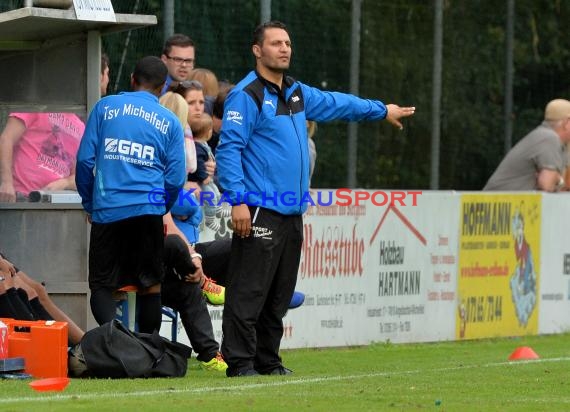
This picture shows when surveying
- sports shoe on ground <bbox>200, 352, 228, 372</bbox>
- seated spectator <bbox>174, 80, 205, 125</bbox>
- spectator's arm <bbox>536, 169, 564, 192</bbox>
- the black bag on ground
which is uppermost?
seated spectator <bbox>174, 80, 205, 125</bbox>

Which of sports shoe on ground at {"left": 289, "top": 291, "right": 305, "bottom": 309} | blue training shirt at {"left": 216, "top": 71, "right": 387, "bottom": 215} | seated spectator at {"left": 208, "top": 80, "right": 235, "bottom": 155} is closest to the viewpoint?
blue training shirt at {"left": 216, "top": 71, "right": 387, "bottom": 215}

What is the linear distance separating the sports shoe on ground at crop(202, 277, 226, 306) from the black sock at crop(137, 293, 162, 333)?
0.83 meters

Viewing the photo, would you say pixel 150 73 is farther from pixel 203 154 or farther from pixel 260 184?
pixel 203 154

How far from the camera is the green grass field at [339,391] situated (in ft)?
26.4

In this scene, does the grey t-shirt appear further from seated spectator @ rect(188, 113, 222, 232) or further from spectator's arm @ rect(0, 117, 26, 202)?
spectator's arm @ rect(0, 117, 26, 202)

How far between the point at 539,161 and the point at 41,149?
705 cm

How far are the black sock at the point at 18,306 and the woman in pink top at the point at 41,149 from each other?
4.42ft

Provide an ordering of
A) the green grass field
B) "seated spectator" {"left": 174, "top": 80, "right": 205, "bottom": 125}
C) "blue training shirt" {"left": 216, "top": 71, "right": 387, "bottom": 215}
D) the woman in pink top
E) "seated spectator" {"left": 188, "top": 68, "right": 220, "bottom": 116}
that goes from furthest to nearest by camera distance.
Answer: "seated spectator" {"left": 188, "top": 68, "right": 220, "bottom": 116}, "seated spectator" {"left": 174, "top": 80, "right": 205, "bottom": 125}, the woman in pink top, "blue training shirt" {"left": 216, "top": 71, "right": 387, "bottom": 215}, the green grass field

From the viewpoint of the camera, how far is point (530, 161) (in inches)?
664

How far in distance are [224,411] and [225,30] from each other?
7.34 meters

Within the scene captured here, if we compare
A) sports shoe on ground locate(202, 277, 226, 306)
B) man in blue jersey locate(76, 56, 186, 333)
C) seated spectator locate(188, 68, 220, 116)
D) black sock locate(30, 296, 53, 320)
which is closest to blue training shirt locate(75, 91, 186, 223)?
man in blue jersey locate(76, 56, 186, 333)

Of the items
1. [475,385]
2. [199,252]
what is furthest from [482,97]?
[475,385]

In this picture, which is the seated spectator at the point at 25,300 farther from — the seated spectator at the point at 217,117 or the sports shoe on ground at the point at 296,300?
the seated spectator at the point at 217,117

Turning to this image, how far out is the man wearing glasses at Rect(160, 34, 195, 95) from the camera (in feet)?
42.1
